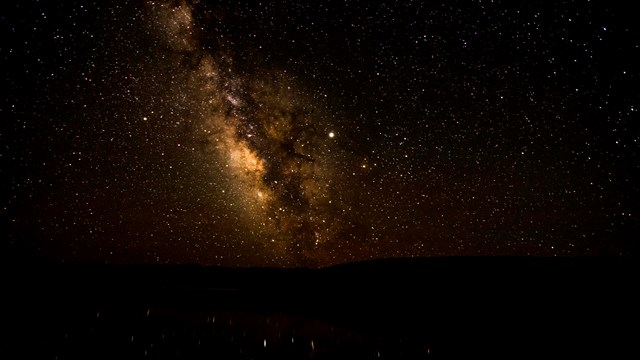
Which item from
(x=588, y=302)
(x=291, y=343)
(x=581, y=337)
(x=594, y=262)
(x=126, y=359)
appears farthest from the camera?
(x=594, y=262)

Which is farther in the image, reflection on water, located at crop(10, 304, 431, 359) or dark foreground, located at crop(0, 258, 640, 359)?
dark foreground, located at crop(0, 258, 640, 359)

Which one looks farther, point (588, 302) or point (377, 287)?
point (377, 287)

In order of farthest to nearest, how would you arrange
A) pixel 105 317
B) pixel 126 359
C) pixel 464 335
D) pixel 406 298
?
pixel 406 298 → pixel 105 317 → pixel 464 335 → pixel 126 359

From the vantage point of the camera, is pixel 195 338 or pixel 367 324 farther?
pixel 367 324

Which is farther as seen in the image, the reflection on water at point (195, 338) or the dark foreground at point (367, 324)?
the dark foreground at point (367, 324)

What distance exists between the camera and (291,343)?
17.2 ft

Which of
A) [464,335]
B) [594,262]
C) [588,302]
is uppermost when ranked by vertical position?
[594,262]

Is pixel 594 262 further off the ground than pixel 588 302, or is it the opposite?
pixel 594 262

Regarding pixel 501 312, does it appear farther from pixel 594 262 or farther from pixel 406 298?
pixel 594 262

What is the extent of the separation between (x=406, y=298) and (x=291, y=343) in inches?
241

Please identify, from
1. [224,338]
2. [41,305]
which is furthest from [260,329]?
[41,305]

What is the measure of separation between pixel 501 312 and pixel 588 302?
1769mm

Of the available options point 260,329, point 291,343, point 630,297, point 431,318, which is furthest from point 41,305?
point 630,297

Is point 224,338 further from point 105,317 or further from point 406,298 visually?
point 406,298
